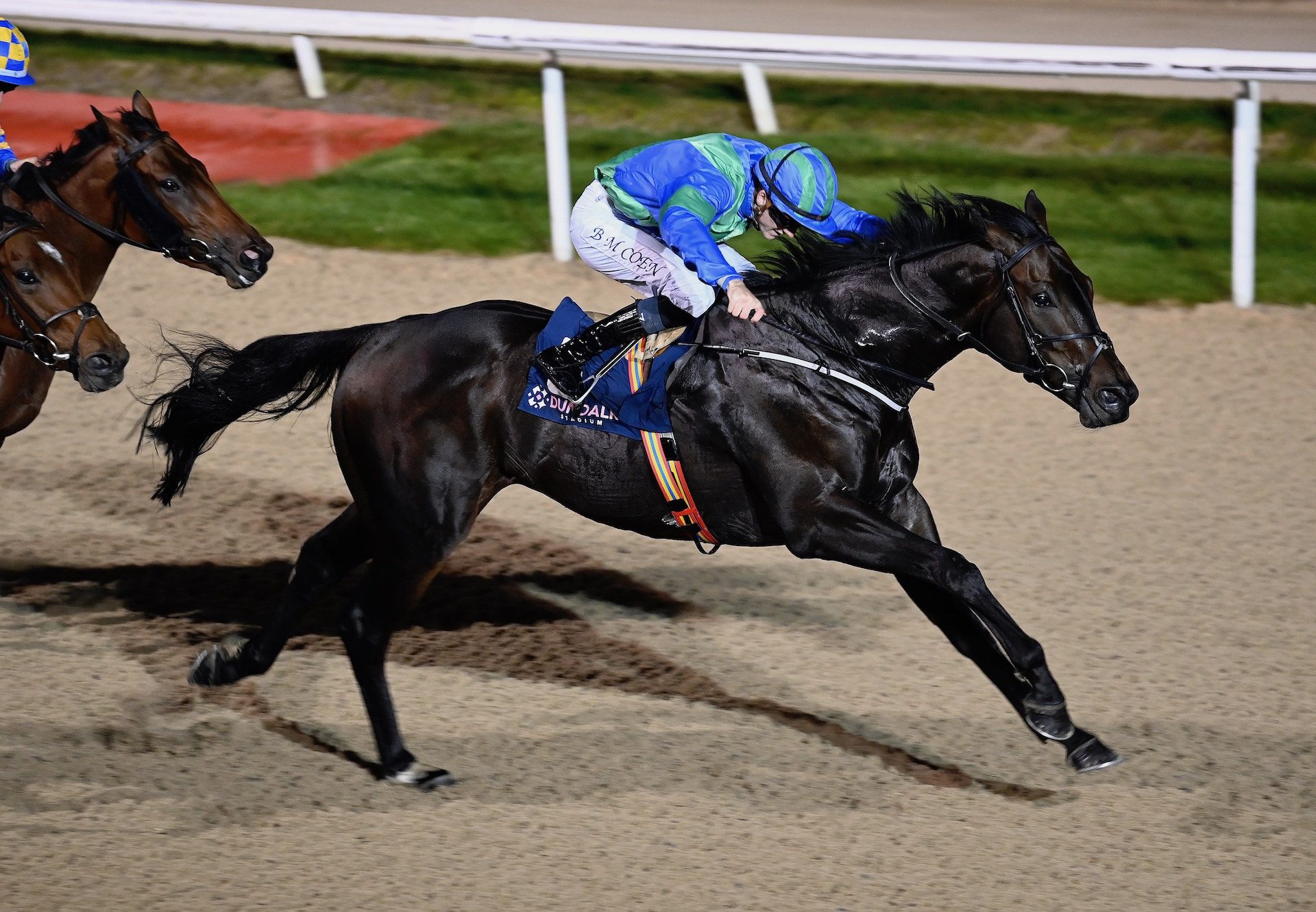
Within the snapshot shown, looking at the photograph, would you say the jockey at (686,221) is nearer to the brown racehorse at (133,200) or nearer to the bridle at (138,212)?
the brown racehorse at (133,200)

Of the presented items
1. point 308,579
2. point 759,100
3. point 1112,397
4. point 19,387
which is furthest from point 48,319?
point 759,100

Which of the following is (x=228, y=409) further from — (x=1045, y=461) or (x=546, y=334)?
(x=1045, y=461)

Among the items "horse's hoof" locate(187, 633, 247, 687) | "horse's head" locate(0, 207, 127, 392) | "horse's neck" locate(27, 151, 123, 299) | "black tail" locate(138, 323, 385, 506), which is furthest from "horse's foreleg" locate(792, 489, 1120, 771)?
"horse's neck" locate(27, 151, 123, 299)

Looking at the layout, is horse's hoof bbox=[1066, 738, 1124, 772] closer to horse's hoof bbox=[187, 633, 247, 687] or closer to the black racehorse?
the black racehorse

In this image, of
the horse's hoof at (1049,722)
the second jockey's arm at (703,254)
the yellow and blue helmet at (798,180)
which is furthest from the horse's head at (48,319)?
the horse's hoof at (1049,722)

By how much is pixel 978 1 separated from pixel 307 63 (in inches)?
263

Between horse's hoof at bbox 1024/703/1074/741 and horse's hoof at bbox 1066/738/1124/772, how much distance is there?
0.23 feet

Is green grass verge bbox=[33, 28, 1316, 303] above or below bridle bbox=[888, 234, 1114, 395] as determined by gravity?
above

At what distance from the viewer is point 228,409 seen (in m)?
4.79

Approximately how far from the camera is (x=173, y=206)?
16.1 ft

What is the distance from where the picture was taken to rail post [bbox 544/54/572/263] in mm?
8031

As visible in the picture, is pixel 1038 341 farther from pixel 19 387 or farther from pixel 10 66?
pixel 10 66

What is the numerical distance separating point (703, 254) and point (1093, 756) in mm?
1641

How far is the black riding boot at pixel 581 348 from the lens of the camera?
429cm
